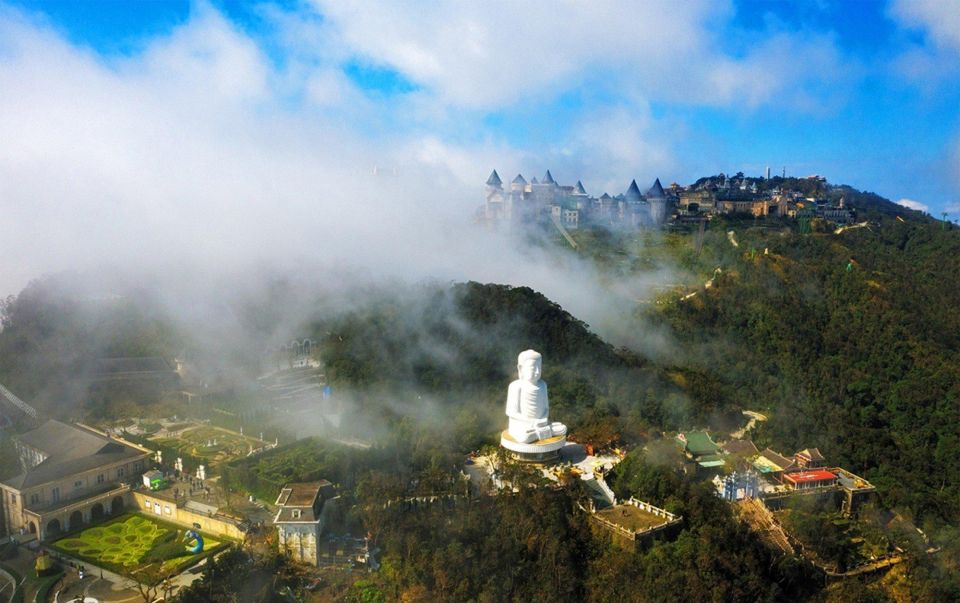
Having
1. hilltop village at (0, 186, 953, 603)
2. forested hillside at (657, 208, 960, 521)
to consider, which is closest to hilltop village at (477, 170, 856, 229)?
forested hillside at (657, 208, 960, 521)

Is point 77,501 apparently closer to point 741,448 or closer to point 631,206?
point 741,448

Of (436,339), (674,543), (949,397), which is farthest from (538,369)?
(949,397)

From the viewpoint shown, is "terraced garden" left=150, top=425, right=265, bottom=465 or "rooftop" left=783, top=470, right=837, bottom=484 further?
"terraced garden" left=150, top=425, right=265, bottom=465

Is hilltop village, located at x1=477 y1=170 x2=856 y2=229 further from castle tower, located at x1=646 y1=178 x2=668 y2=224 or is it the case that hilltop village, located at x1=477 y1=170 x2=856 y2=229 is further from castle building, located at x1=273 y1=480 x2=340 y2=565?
castle building, located at x1=273 y1=480 x2=340 y2=565

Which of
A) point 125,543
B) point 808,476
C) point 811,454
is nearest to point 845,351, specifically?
point 811,454

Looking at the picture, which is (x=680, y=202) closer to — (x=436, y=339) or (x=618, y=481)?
(x=436, y=339)

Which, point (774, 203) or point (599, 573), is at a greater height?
point (774, 203)
